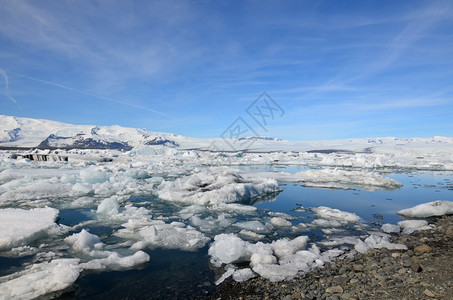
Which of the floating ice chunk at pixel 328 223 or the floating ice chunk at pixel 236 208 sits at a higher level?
the floating ice chunk at pixel 236 208

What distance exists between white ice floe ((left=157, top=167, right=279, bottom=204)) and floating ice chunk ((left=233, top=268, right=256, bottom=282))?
4.26 metres

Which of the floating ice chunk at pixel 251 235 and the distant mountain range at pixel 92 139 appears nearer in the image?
the floating ice chunk at pixel 251 235

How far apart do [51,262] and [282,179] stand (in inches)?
436

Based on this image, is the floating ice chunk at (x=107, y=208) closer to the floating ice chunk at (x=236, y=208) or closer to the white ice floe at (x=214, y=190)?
the white ice floe at (x=214, y=190)

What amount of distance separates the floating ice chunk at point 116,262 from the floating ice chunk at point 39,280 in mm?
185

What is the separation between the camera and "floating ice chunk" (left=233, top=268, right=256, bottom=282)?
310 cm

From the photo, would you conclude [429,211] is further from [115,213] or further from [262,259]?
[115,213]

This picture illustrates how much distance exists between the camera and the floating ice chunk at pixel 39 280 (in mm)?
2627

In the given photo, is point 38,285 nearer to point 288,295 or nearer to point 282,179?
point 288,295

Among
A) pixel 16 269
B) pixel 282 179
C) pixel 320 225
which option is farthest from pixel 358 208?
pixel 16 269

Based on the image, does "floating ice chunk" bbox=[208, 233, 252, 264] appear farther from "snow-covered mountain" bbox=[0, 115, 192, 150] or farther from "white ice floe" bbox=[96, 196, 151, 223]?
"snow-covered mountain" bbox=[0, 115, 192, 150]

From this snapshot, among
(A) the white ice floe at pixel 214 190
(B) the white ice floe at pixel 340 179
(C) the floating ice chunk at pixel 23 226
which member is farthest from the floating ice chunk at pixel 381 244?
(B) the white ice floe at pixel 340 179

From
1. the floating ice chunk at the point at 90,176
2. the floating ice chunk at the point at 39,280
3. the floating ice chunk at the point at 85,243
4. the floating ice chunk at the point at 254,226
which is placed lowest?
the floating ice chunk at the point at 254,226

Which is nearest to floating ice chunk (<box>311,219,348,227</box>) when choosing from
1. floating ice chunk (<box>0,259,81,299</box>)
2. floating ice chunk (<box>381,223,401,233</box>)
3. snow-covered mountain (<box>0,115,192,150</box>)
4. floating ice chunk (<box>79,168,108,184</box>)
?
floating ice chunk (<box>381,223,401,233</box>)
